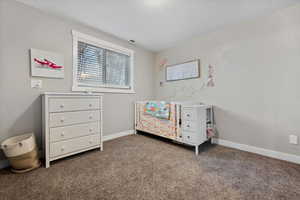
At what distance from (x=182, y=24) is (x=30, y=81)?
252 centimetres

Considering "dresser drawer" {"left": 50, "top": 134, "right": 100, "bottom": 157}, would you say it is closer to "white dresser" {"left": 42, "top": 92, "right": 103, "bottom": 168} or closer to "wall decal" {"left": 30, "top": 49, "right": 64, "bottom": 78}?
"white dresser" {"left": 42, "top": 92, "right": 103, "bottom": 168}

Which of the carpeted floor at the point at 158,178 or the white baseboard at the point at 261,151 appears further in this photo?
the white baseboard at the point at 261,151

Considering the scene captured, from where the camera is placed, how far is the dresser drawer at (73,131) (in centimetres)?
160

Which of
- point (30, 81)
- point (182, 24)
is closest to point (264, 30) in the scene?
point (182, 24)

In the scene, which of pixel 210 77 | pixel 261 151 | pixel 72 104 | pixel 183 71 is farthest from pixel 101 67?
pixel 261 151

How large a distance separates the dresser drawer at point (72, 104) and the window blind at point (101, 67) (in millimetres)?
531

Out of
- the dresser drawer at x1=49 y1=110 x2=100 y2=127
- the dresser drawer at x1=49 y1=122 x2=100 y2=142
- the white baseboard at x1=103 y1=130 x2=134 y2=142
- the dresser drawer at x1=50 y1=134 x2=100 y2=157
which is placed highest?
the dresser drawer at x1=49 y1=110 x2=100 y2=127

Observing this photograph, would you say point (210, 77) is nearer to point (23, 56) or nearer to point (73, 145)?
point (73, 145)

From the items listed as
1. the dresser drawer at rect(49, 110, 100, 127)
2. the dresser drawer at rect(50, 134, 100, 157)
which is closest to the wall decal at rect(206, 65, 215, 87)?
the dresser drawer at rect(49, 110, 100, 127)

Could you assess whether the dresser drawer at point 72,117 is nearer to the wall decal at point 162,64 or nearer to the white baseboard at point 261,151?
the wall decal at point 162,64

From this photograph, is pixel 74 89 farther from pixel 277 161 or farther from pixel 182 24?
pixel 277 161

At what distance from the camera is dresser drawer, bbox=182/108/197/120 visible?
1.92 metres

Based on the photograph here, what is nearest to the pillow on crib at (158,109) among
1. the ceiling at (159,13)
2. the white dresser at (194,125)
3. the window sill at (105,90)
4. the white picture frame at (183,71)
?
the white dresser at (194,125)

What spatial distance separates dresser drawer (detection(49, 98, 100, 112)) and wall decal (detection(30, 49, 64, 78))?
0.53m
